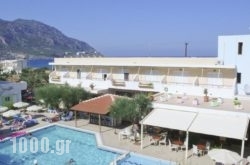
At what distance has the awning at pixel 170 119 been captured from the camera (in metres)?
25.1

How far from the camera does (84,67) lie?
44094 millimetres

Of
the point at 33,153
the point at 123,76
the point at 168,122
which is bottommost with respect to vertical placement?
the point at 33,153

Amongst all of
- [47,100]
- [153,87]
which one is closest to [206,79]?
[153,87]

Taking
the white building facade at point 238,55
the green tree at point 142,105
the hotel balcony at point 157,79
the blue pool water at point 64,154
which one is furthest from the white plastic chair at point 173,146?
the white building facade at point 238,55

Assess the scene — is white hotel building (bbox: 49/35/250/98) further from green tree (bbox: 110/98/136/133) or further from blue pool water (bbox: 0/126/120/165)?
blue pool water (bbox: 0/126/120/165)

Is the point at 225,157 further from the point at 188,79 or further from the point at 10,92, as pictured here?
the point at 10,92

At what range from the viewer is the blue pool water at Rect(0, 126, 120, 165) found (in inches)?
981

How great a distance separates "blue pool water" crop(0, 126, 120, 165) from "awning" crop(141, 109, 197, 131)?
421 centimetres

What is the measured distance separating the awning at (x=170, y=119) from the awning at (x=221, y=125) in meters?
0.67

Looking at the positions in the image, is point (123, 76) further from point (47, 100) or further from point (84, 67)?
point (47, 100)

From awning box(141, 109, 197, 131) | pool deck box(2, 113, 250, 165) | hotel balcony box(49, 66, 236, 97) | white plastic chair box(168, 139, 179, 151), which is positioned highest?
hotel balcony box(49, 66, 236, 97)

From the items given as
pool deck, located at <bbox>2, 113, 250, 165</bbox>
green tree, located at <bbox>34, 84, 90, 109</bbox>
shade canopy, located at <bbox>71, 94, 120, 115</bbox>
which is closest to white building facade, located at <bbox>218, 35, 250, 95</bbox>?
pool deck, located at <bbox>2, 113, 250, 165</bbox>

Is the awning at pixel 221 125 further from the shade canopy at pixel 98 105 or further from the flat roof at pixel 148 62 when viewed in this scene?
the shade canopy at pixel 98 105

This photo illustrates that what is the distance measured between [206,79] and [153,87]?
621 centimetres
